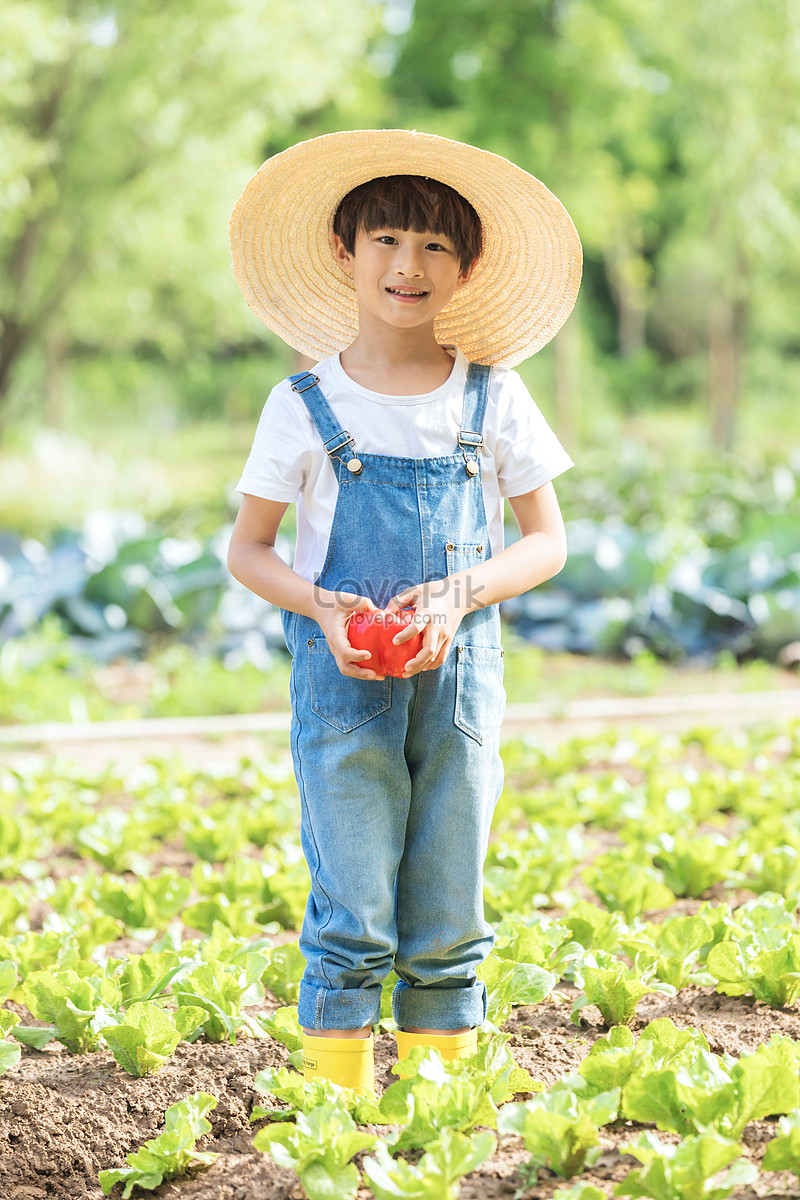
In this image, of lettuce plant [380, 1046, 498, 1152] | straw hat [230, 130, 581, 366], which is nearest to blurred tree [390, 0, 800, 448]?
straw hat [230, 130, 581, 366]

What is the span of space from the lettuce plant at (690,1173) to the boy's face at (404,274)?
4.37 ft

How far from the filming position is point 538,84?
16.8 meters

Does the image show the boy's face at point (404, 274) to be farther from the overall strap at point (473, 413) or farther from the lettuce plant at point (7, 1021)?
the lettuce plant at point (7, 1021)

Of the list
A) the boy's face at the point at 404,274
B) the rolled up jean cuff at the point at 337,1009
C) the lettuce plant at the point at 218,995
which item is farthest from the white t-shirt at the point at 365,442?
the lettuce plant at the point at 218,995

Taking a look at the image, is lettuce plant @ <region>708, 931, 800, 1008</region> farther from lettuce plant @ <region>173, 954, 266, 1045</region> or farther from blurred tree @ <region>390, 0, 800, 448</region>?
blurred tree @ <region>390, 0, 800, 448</region>

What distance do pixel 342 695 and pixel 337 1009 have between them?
53cm

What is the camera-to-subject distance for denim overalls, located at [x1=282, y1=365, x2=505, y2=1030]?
1950 millimetres

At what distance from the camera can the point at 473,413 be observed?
2057mm

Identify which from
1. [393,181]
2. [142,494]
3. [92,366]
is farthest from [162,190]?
[92,366]

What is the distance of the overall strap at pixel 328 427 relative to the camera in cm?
197

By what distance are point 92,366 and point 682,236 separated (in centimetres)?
1543

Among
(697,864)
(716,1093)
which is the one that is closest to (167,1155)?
(716,1093)

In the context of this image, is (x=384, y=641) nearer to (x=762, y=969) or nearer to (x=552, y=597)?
(x=762, y=969)

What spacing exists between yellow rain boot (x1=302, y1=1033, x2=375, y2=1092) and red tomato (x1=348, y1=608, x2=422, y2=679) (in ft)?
2.17
